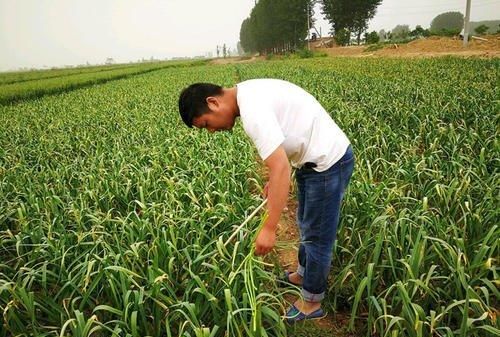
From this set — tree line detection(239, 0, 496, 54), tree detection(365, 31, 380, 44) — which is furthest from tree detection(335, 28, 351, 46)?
tree detection(365, 31, 380, 44)

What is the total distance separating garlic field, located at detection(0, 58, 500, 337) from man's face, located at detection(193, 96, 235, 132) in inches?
31.1

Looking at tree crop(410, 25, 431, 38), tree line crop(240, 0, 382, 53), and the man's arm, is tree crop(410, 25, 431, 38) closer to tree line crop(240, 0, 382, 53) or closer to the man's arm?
tree line crop(240, 0, 382, 53)

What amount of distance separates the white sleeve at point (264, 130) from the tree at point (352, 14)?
2152 inches

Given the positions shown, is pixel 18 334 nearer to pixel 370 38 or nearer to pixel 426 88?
pixel 426 88

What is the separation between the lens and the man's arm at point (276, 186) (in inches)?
65.9

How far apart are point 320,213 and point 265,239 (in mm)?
451

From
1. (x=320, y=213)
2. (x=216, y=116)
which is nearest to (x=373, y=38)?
(x=320, y=213)

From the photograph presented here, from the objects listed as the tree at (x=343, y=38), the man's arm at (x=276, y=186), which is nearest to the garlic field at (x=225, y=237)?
the man's arm at (x=276, y=186)

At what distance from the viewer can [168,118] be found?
8.45 m

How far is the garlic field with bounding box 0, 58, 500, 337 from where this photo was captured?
2.08m

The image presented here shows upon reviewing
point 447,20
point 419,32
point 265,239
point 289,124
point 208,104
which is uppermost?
point 447,20

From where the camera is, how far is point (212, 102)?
1.88 metres

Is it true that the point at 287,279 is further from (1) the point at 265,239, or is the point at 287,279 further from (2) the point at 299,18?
(2) the point at 299,18

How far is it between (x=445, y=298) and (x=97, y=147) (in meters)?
5.72
